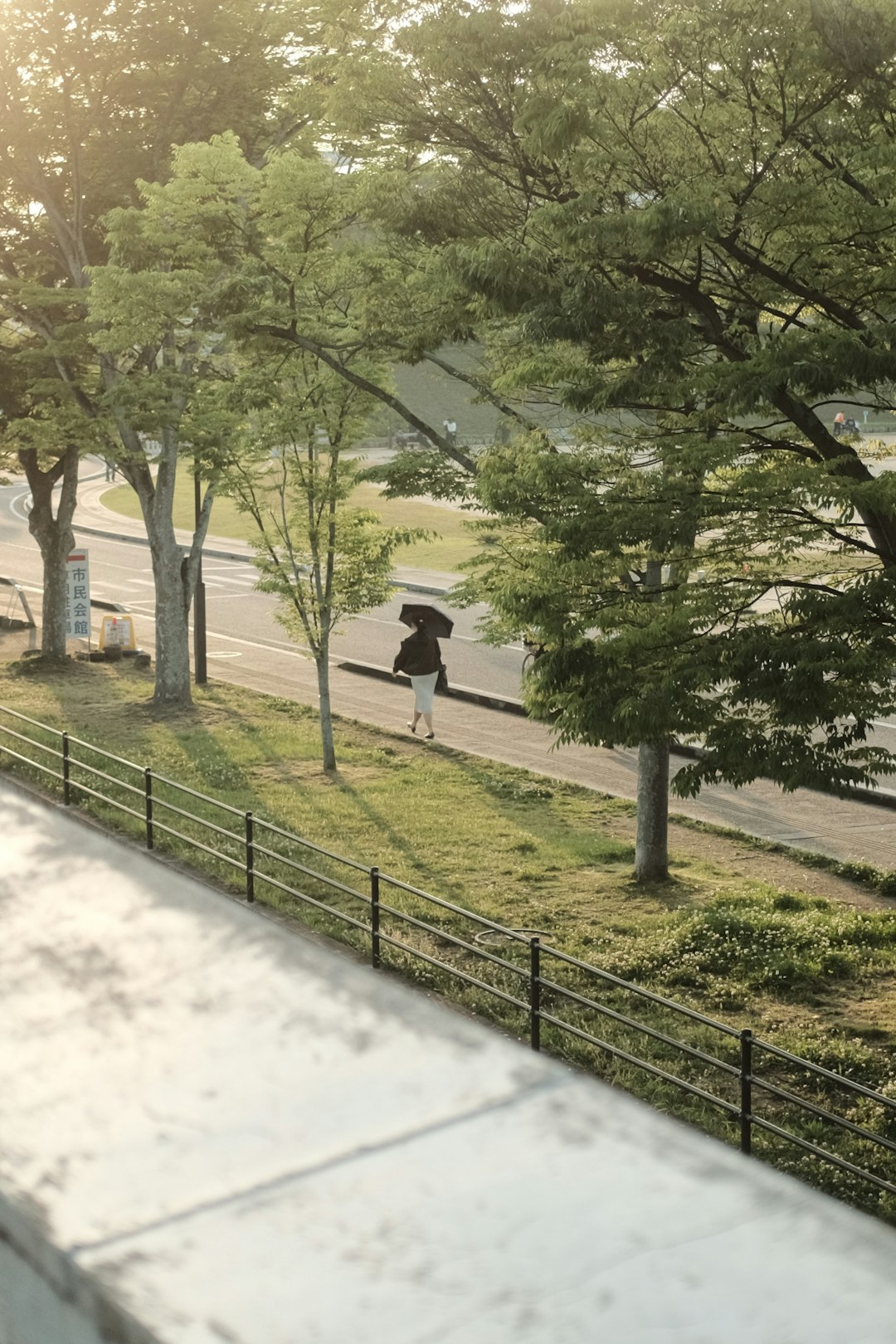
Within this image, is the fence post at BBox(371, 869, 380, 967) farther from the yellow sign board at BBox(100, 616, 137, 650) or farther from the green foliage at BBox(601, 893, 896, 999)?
the yellow sign board at BBox(100, 616, 137, 650)

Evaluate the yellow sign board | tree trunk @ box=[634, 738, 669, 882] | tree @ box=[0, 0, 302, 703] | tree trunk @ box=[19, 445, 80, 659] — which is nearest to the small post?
tree trunk @ box=[634, 738, 669, 882]

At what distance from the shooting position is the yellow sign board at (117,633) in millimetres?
27328

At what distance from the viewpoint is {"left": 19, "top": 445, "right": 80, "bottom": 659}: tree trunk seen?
25594 mm

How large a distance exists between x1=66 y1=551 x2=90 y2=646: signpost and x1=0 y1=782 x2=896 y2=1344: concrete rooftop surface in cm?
2002

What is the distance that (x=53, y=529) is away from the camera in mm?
26000

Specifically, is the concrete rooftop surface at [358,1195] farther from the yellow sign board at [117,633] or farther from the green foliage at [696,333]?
the yellow sign board at [117,633]

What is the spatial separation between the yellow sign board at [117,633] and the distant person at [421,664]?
9.07 m

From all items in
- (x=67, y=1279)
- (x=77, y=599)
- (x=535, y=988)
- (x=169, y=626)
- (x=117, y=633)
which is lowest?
(x=535, y=988)

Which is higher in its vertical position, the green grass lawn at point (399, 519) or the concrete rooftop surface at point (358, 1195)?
the green grass lawn at point (399, 519)

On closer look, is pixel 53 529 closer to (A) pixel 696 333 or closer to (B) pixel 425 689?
(B) pixel 425 689

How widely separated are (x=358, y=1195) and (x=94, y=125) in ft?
64.1

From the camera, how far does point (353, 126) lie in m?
11.7

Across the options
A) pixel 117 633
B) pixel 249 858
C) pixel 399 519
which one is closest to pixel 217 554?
pixel 399 519

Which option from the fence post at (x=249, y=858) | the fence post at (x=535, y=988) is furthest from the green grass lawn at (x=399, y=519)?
the fence post at (x=535, y=988)
